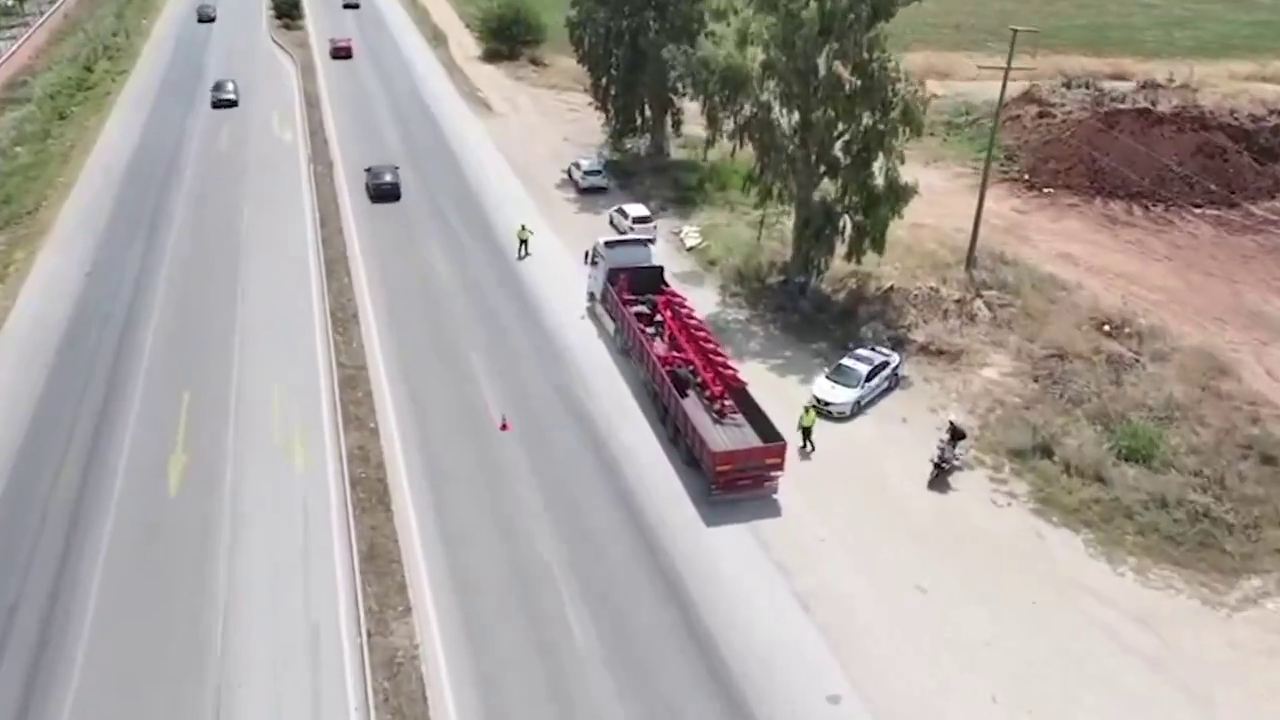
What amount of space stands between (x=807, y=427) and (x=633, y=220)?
1770 cm

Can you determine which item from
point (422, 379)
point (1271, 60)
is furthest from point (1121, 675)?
point (1271, 60)

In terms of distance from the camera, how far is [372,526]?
27.2 meters

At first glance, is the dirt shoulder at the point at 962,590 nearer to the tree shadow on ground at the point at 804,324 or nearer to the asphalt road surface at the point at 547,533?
the tree shadow on ground at the point at 804,324

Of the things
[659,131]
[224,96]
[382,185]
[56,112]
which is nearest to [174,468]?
[382,185]

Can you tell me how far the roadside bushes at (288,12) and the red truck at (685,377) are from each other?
174 feet

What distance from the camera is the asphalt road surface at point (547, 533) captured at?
23016 mm

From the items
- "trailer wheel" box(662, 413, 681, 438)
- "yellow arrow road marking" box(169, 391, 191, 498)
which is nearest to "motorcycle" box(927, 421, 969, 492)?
"trailer wheel" box(662, 413, 681, 438)

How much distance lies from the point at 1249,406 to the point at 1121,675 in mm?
15603

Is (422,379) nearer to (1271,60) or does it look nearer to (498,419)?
(498,419)

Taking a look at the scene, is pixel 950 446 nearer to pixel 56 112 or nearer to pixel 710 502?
pixel 710 502

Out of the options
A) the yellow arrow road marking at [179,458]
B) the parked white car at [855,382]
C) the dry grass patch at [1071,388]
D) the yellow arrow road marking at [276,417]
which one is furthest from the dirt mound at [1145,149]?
the yellow arrow road marking at [179,458]

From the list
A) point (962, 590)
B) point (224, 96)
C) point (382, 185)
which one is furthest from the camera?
point (224, 96)

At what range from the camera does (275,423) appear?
31703mm

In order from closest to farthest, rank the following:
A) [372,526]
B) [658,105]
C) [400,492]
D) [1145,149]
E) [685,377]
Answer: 1. [372,526]
2. [400,492]
3. [685,377]
4. [658,105]
5. [1145,149]
